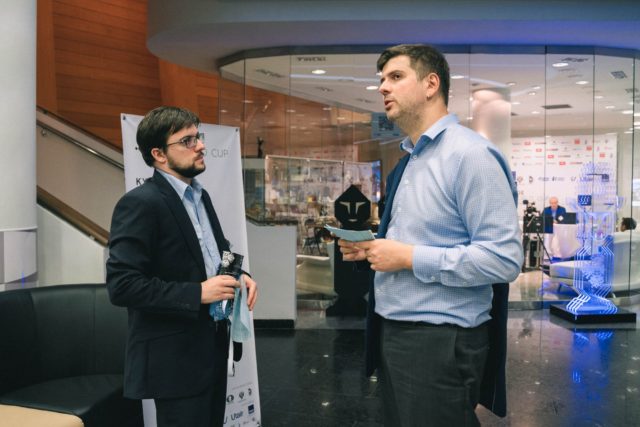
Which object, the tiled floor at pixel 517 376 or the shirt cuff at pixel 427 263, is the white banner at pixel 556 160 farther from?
the shirt cuff at pixel 427 263

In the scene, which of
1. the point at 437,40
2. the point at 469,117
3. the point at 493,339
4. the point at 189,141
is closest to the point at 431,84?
the point at 493,339

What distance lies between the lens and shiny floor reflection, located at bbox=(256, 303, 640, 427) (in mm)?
3809

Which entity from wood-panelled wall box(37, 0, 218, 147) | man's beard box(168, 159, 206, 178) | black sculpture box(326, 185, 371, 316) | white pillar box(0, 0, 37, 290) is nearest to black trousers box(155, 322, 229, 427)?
man's beard box(168, 159, 206, 178)

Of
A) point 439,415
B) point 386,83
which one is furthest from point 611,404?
point 386,83

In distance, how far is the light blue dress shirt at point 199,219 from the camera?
2.13 m

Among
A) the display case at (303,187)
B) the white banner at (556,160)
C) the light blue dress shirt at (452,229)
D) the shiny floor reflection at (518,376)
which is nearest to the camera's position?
the light blue dress shirt at (452,229)

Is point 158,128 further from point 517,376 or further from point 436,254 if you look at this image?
point 517,376

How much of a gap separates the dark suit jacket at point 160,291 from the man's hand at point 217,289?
0.03 metres

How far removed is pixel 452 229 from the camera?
1.62 meters

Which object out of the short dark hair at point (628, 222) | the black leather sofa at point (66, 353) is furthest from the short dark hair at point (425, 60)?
the short dark hair at point (628, 222)

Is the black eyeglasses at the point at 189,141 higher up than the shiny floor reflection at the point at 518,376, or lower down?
higher up

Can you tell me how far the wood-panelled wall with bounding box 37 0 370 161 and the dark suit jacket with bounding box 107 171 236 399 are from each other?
571 centimetres

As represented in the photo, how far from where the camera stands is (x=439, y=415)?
1.57 m

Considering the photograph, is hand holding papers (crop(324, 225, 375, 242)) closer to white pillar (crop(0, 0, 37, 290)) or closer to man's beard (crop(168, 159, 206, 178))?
man's beard (crop(168, 159, 206, 178))
